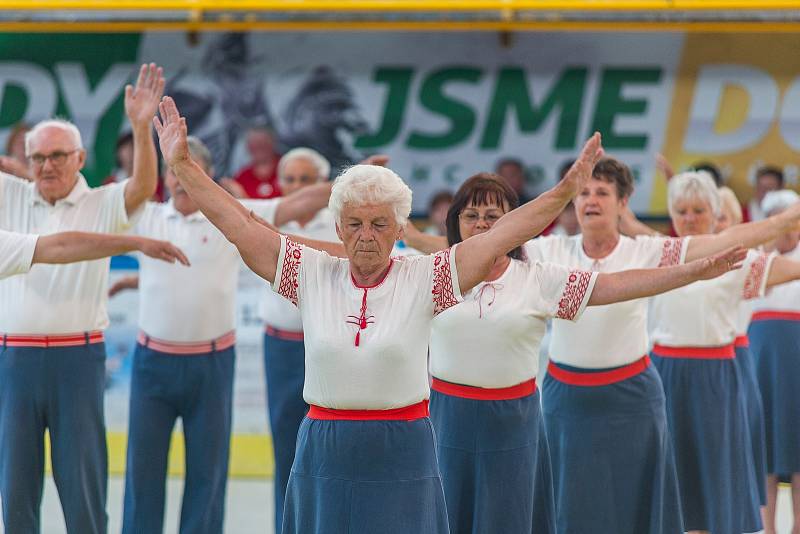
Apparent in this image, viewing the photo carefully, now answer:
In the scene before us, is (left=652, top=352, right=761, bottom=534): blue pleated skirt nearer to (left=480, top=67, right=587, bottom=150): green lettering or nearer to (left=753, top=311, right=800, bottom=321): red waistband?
(left=753, top=311, right=800, bottom=321): red waistband

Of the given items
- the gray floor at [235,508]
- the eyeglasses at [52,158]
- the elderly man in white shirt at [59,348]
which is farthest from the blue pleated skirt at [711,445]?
the eyeglasses at [52,158]

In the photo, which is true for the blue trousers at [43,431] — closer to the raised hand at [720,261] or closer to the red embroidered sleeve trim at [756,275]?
the raised hand at [720,261]

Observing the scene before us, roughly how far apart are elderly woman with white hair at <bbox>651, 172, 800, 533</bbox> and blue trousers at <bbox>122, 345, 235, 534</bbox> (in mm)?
1978

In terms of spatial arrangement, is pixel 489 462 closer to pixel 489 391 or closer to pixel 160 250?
pixel 489 391

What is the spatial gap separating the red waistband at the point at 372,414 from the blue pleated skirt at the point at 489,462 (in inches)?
29.7

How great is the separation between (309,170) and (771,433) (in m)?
2.76

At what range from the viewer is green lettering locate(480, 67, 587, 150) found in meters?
8.27

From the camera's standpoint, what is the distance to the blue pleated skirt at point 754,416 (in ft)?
19.2

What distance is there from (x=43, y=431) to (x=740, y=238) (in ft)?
9.08

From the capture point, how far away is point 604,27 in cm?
810

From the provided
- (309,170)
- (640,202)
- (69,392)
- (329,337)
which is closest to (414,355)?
(329,337)

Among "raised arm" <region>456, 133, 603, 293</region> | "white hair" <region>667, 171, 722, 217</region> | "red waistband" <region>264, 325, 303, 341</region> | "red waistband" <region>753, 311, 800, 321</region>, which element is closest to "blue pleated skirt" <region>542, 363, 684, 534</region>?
"white hair" <region>667, 171, 722, 217</region>

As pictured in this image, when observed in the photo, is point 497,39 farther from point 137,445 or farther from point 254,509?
point 137,445

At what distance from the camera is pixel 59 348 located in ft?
15.8
